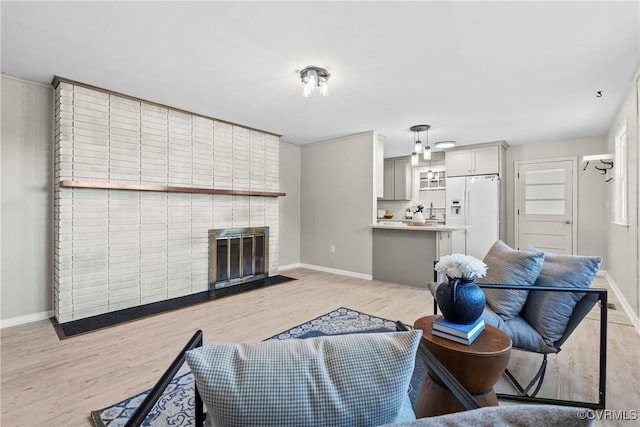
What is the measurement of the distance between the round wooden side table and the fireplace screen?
11.3 ft

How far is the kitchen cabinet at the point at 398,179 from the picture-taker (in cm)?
712

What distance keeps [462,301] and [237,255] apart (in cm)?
368

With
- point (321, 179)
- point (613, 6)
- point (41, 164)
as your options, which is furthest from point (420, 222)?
point (41, 164)

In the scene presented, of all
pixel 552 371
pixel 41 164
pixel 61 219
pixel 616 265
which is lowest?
pixel 552 371

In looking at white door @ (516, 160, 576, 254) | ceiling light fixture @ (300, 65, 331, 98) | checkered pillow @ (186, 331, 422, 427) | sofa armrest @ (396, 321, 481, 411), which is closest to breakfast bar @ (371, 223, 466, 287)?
white door @ (516, 160, 576, 254)

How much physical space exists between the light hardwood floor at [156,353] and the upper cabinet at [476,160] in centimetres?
313

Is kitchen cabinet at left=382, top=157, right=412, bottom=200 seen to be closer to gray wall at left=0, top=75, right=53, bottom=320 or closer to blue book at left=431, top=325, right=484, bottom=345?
blue book at left=431, top=325, right=484, bottom=345

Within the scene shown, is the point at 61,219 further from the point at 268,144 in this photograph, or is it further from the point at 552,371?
the point at 552,371

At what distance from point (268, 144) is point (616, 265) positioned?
17.1 ft

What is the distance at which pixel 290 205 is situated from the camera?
5.96 m

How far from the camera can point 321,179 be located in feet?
18.9

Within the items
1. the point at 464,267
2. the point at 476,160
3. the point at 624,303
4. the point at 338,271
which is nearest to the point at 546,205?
the point at 476,160

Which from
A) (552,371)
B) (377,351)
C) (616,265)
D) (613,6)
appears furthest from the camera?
(616,265)

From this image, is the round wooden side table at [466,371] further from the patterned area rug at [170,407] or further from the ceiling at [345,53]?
the ceiling at [345,53]
